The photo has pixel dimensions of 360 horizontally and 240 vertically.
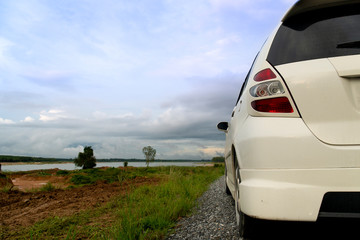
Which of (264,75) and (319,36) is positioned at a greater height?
(319,36)

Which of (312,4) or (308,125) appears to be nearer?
(308,125)

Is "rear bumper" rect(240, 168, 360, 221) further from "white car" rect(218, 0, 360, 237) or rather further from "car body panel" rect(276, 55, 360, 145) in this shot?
"car body panel" rect(276, 55, 360, 145)

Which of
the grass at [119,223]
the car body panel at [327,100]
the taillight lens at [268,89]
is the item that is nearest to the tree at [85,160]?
the grass at [119,223]

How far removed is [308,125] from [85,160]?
55.8 feet

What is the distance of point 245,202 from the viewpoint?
1837 mm

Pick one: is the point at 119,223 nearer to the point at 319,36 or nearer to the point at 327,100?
the point at 327,100

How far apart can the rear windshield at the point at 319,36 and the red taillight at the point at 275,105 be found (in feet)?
0.99

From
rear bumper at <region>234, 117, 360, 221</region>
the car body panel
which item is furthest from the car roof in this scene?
rear bumper at <region>234, 117, 360, 221</region>

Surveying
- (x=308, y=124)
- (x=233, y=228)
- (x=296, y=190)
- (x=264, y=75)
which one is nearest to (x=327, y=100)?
(x=308, y=124)

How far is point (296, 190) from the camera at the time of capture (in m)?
1.66

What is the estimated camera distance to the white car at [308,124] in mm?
1626

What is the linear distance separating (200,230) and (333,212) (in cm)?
185

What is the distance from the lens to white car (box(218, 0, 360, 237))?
163 centimetres

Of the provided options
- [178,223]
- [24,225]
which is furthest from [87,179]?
[178,223]
